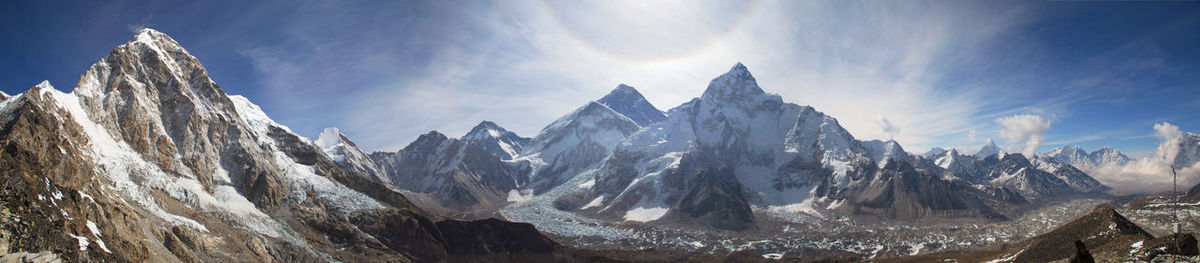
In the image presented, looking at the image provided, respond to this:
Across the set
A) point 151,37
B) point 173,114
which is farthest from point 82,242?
point 151,37

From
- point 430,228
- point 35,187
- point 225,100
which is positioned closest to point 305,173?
point 225,100

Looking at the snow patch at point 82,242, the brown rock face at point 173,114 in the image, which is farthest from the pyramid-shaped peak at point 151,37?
the snow patch at point 82,242

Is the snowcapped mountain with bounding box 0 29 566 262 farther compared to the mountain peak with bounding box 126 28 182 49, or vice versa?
the mountain peak with bounding box 126 28 182 49

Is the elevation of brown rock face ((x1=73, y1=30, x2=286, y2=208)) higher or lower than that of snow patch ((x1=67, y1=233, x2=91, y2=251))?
higher

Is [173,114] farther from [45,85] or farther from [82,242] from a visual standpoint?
[82,242]

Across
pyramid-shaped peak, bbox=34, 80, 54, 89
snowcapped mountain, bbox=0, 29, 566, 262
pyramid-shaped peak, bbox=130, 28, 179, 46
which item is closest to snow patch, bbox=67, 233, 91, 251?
snowcapped mountain, bbox=0, 29, 566, 262

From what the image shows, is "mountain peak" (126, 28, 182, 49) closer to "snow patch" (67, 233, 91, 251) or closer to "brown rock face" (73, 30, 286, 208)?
"brown rock face" (73, 30, 286, 208)

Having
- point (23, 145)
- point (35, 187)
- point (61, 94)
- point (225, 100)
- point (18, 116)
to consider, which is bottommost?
point (35, 187)

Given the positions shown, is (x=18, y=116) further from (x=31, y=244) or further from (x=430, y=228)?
(x=430, y=228)
